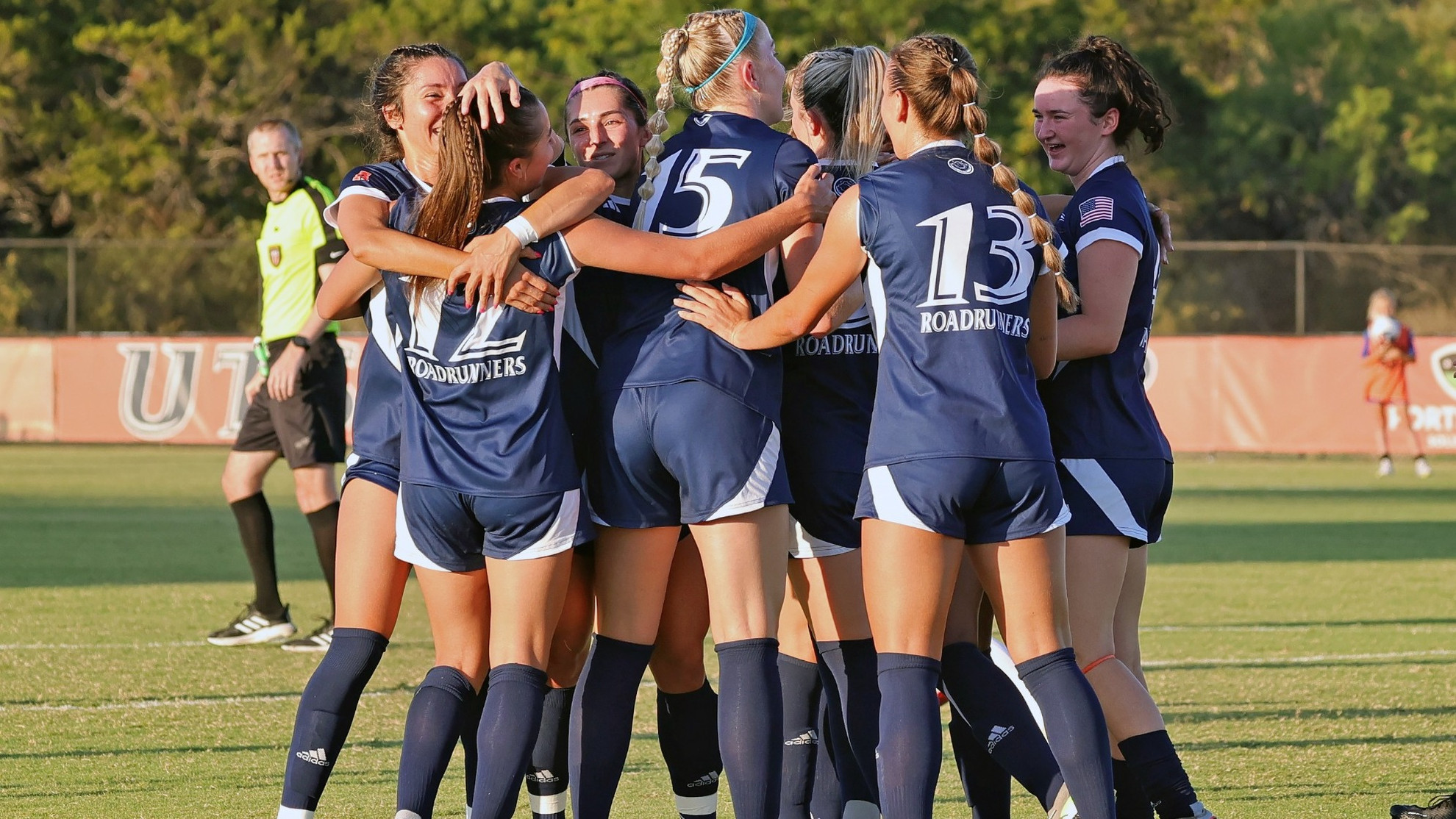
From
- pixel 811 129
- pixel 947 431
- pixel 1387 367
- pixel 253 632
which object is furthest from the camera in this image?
pixel 1387 367

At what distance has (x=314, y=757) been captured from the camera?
4.16 meters

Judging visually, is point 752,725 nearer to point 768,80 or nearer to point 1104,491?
point 1104,491

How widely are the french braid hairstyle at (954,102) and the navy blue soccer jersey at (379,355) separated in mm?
1159

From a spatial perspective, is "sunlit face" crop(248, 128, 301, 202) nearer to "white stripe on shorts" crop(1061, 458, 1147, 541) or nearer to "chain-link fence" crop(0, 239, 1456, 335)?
"white stripe on shorts" crop(1061, 458, 1147, 541)

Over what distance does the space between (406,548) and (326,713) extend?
1.57ft

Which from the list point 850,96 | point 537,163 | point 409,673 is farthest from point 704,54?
point 409,673

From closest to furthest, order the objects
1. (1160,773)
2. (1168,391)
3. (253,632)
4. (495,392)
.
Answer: (495,392) → (1160,773) → (253,632) → (1168,391)

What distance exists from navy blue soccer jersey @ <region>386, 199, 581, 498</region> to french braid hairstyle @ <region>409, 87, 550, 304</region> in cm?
4

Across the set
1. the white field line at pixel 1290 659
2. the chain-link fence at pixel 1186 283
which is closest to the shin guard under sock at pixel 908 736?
the white field line at pixel 1290 659

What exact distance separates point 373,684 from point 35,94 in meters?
33.4

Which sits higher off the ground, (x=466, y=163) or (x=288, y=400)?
(x=466, y=163)

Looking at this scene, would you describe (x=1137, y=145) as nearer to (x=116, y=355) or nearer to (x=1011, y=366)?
(x=116, y=355)

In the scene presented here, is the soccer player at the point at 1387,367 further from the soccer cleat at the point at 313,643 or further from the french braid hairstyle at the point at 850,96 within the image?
the french braid hairstyle at the point at 850,96

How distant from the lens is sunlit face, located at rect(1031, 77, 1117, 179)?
444 centimetres
